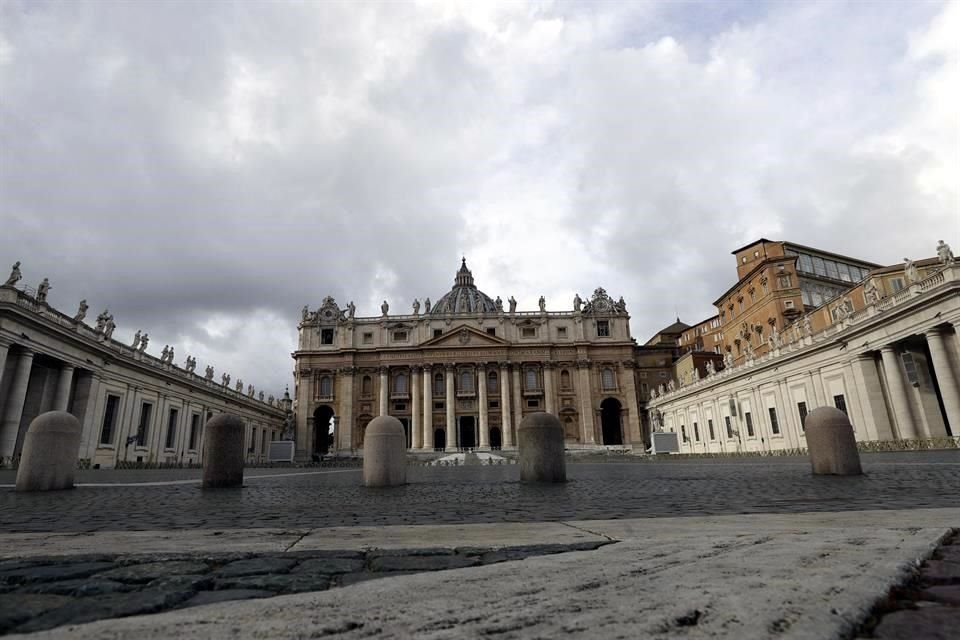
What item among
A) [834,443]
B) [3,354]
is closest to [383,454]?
[834,443]

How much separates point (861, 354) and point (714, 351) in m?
34.1

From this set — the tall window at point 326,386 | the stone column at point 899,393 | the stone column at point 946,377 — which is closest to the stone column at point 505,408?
the tall window at point 326,386

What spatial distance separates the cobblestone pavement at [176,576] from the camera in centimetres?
219

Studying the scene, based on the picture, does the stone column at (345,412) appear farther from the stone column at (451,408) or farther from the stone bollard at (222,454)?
the stone bollard at (222,454)

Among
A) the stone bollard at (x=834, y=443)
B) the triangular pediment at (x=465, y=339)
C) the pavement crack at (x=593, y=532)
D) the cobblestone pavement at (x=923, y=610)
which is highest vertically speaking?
the triangular pediment at (x=465, y=339)

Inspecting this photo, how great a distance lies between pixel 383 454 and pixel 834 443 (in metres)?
9.19

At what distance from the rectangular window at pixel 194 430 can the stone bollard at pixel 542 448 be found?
4243 centimetres

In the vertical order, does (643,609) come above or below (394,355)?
below

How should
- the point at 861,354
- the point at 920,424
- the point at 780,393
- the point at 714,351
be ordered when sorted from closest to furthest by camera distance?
the point at 920,424
the point at 861,354
the point at 780,393
the point at 714,351

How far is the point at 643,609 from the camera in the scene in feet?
6.32

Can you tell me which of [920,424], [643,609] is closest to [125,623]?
[643,609]

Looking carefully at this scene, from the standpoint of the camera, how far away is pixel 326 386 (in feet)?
214

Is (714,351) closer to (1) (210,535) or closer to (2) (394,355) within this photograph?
(2) (394,355)

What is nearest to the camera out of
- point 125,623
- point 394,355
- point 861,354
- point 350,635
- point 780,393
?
point 350,635
